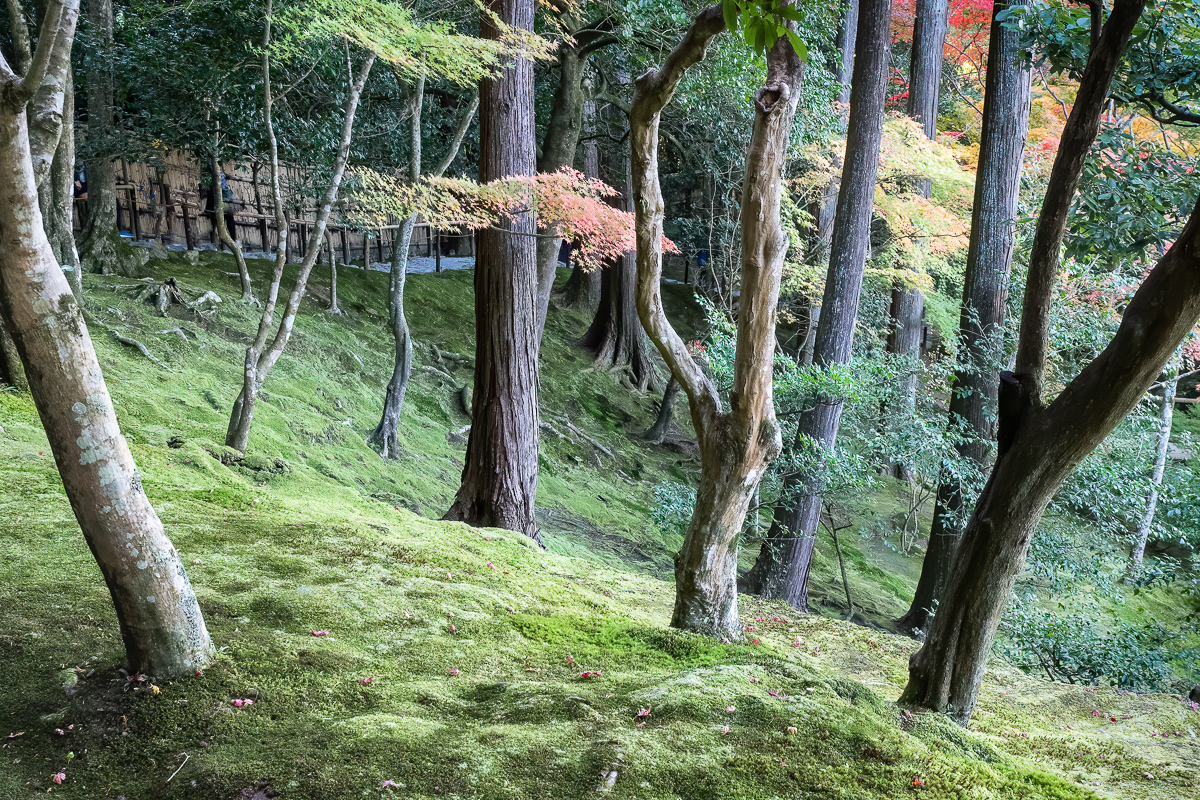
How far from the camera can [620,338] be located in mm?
15797

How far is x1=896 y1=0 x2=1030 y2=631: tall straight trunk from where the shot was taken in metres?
7.46

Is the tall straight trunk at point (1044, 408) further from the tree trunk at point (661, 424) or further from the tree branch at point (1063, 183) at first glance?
the tree trunk at point (661, 424)

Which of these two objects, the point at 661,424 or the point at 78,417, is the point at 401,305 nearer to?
the point at 661,424

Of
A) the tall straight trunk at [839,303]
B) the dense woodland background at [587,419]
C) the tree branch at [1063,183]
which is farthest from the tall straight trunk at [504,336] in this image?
the tree branch at [1063,183]

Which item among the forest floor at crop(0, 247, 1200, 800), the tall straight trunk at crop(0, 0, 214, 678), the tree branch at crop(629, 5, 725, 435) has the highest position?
the tree branch at crop(629, 5, 725, 435)

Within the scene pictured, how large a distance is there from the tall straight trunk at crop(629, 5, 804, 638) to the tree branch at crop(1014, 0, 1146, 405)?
102cm

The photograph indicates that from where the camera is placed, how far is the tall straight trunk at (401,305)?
28.6 ft

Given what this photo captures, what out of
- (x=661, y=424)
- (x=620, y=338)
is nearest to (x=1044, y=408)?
(x=661, y=424)

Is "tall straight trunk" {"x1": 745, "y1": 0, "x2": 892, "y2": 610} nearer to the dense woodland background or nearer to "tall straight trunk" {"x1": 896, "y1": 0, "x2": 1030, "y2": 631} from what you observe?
the dense woodland background

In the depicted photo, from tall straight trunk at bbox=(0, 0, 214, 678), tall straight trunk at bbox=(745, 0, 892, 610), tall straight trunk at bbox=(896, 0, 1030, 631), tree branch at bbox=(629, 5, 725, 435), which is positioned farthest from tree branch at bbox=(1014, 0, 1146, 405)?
tall straight trunk at bbox=(745, 0, 892, 610)

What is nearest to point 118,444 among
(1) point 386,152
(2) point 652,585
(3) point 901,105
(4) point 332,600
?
(4) point 332,600

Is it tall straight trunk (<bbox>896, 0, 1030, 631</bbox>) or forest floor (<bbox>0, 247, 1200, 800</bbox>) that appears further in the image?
tall straight trunk (<bbox>896, 0, 1030, 631</bbox>)

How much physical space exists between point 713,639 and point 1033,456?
5.31 feet

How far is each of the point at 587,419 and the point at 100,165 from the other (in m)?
8.03
